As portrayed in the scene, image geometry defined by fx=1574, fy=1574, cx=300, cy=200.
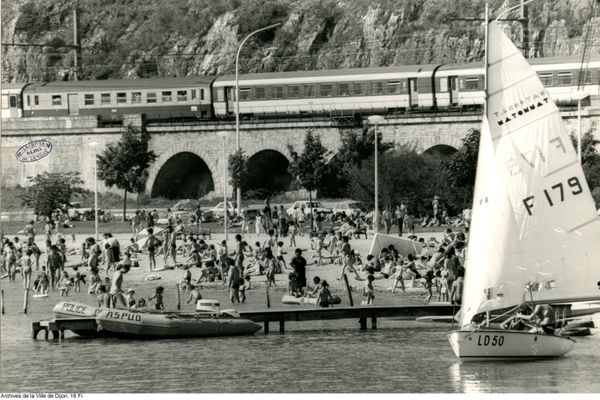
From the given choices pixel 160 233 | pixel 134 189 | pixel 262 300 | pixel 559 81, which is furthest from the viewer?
pixel 134 189

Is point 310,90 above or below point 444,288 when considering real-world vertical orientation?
above

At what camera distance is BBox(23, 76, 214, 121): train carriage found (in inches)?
2640

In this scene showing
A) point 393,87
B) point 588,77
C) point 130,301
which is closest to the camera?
point 130,301

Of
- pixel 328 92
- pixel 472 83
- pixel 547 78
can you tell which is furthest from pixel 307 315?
pixel 328 92

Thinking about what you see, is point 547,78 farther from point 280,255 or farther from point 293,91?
point 280,255

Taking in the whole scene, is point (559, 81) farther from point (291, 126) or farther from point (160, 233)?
point (160, 233)

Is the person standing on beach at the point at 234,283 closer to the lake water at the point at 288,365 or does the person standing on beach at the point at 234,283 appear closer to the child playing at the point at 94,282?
the lake water at the point at 288,365

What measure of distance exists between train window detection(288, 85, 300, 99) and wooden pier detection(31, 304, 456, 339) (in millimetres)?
31608

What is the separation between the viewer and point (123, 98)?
6794 cm

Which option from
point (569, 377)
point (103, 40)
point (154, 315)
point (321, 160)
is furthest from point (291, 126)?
point (569, 377)

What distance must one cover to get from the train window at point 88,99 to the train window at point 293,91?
9.04 m

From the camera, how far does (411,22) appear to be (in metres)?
67.4

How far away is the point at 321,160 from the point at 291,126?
5209 mm

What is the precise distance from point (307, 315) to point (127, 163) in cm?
3130
